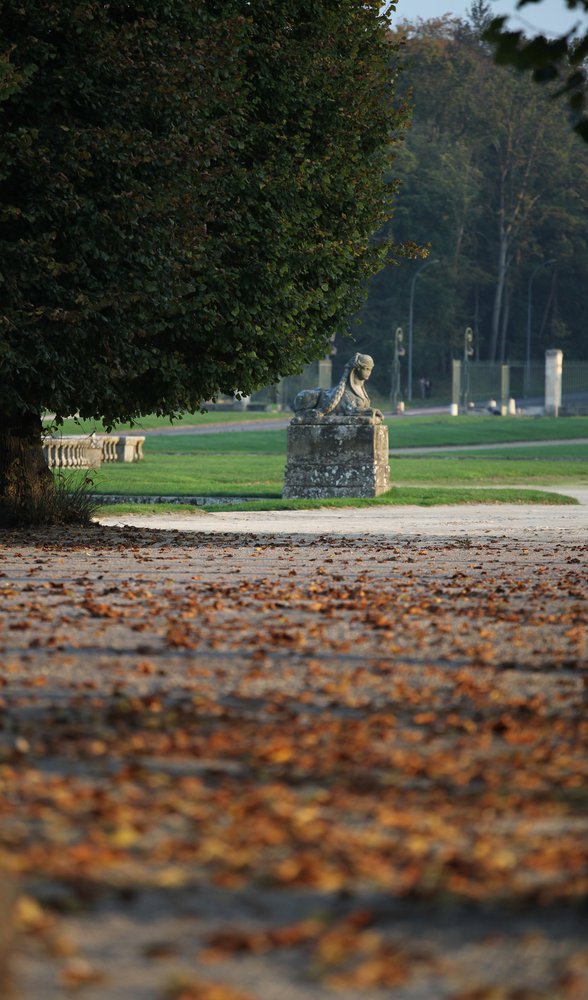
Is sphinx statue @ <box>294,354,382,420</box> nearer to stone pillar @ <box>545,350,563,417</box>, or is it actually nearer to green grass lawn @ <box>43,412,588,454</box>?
green grass lawn @ <box>43,412,588,454</box>

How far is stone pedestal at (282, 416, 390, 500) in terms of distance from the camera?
2612 cm

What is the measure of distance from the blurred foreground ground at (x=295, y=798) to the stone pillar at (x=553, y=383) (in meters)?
65.4

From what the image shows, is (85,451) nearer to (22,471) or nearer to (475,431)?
(22,471)

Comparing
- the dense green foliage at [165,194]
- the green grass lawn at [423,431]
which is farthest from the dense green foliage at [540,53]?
the green grass lawn at [423,431]

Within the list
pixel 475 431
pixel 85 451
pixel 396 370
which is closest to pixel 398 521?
pixel 85 451

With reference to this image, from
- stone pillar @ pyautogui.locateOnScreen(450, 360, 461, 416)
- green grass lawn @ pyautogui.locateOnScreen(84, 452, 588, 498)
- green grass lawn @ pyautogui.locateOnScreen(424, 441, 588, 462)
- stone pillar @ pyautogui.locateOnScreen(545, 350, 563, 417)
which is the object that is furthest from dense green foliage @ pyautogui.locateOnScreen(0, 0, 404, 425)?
A: stone pillar @ pyautogui.locateOnScreen(450, 360, 461, 416)

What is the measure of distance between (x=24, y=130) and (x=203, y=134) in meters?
2.06

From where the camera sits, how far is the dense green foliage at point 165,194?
615 inches

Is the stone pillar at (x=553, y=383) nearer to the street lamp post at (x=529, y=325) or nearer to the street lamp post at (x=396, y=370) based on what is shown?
the street lamp post at (x=396, y=370)

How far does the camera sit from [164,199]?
52.1 feet

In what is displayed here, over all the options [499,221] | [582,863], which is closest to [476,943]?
[582,863]

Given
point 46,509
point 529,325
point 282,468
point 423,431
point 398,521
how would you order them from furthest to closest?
point 529,325, point 423,431, point 282,468, point 398,521, point 46,509

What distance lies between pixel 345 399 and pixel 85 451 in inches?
355

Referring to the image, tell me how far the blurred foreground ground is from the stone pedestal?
14989mm
